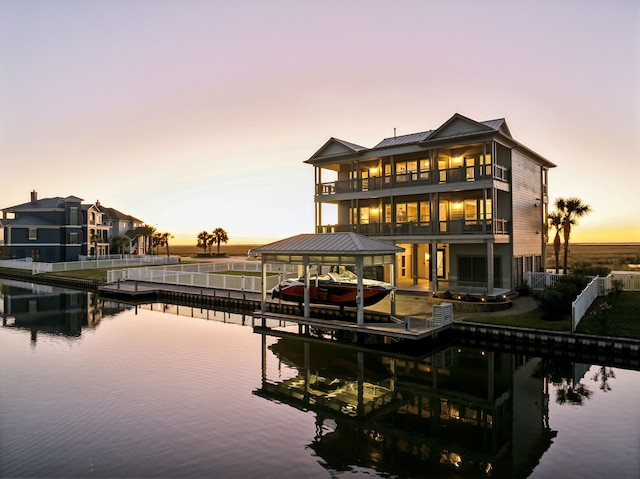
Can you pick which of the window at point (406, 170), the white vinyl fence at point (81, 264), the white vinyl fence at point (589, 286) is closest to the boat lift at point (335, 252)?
the white vinyl fence at point (589, 286)

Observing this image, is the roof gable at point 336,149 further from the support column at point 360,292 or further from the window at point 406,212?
the support column at point 360,292

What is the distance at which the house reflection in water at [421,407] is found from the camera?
29.8 feet

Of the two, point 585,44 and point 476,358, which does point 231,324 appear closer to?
point 476,358

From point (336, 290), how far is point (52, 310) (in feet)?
72.1

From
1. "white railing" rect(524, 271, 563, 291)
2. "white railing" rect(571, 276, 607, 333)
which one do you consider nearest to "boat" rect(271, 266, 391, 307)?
"white railing" rect(571, 276, 607, 333)

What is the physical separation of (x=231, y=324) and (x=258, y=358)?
7658 mm

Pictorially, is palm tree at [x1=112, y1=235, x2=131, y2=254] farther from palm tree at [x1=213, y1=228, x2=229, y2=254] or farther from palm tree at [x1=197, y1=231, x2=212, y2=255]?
palm tree at [x1=213, y1=228, x2=229, y2=254]

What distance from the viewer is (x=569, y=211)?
1234 inches

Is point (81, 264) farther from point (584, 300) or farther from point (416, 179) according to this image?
point (584, 300)

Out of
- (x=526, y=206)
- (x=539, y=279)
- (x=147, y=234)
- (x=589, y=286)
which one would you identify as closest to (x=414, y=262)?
(x=539, y=279)

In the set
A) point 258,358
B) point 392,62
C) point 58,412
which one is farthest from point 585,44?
point 58,412

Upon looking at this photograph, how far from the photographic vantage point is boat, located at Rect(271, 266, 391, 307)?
20722 mm

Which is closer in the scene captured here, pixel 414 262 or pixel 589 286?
pixel 589 286

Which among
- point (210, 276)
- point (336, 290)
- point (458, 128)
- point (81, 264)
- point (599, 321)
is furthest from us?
point (81, 264)
